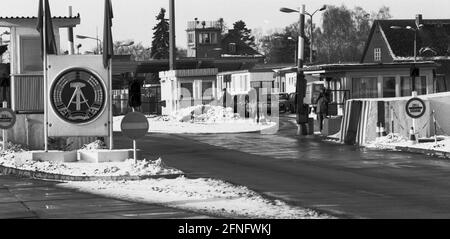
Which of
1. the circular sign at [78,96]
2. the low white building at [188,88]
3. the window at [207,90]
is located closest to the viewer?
the circular sign at [78,96]

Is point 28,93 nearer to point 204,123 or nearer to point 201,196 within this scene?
point 201,196

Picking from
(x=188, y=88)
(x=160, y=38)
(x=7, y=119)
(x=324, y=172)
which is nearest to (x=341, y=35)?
(x=160, y=38)

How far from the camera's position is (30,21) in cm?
2327

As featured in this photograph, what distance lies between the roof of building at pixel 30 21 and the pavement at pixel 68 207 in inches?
337

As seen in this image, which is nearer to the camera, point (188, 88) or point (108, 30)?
point (108, 30)

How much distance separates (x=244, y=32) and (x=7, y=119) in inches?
5870

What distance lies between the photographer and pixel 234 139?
30.2m

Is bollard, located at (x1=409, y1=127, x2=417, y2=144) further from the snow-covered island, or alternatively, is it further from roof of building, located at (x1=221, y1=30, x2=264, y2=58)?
roof of building, located at (x1=221, y1=30, x2=264, y2=58)

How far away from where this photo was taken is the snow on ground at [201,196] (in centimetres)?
1170

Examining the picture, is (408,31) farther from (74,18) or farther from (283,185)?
(283,185)

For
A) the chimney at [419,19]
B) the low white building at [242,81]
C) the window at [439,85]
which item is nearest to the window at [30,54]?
the window at [439,85]

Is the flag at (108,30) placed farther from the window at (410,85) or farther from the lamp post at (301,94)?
the window at (410,85)
